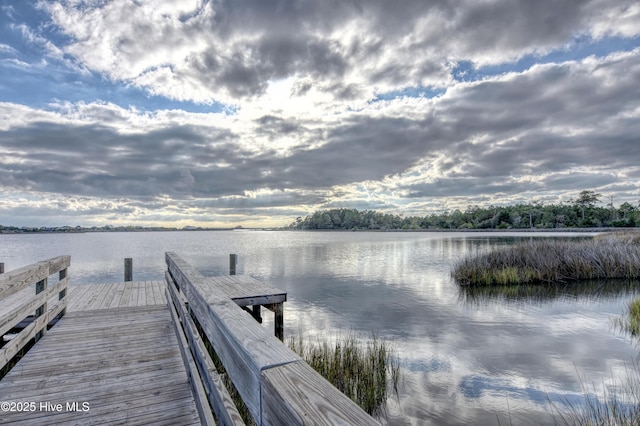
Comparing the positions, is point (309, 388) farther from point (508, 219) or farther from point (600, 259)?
point (508, 219)

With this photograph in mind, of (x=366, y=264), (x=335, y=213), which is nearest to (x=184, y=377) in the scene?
(x=366, y=264)

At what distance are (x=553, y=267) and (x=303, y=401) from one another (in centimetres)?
2171

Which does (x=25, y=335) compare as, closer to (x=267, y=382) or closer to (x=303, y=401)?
(x=267, y=382)

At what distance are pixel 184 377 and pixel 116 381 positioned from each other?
74cm

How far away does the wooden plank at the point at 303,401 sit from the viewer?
95 cm

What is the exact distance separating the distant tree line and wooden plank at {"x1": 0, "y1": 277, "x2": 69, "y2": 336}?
11358cm

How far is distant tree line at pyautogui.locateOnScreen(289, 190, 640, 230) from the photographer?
9900 centimetres

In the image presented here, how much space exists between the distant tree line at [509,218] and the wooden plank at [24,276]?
11356 centimetres

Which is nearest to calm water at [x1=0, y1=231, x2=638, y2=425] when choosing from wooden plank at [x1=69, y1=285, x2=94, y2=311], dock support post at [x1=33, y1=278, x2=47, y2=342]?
wooden plank at [x1=69, y1=285, x2=94, y2=311]

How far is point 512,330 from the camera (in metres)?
10.9

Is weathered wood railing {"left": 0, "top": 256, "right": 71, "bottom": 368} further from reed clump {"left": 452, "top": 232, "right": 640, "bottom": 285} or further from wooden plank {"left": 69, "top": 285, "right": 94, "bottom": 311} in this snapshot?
reed clump {"left": 452, "top": 232, "right": 640, "bottom": 285}

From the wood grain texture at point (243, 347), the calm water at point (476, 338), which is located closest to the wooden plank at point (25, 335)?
the wood grain texture at point (243, 347)

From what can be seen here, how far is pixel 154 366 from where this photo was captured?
4.27 m

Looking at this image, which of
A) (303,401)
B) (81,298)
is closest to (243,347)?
(303,401)
